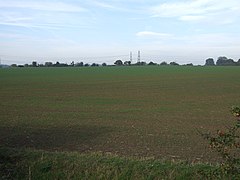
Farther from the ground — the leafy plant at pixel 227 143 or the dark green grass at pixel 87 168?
the leafy plant at pixel 227 143

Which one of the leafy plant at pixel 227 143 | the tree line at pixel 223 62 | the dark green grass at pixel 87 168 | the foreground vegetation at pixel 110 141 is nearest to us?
the leafy plant at pixel 227 143

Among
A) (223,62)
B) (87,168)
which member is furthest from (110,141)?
(223,62)

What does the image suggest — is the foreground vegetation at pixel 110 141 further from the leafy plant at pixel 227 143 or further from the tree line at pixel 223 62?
the tree line at pixel 223 62

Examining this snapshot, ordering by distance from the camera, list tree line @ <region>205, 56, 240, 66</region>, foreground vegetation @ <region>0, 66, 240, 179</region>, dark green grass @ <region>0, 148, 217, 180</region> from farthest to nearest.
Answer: tree line @ <region>205, 56, 240, 66</region> → foreground vegetation @ <region>0, 66, 240, 179</region> → dark green grass @ <region>0, 148, 217, 180</region>

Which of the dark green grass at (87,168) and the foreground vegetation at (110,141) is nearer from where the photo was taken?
the dark green grass at (87,168)

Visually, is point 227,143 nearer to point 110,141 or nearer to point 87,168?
point 87,168

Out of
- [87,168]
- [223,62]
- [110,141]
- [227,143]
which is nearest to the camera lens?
[227,143]

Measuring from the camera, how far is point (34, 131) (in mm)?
12500

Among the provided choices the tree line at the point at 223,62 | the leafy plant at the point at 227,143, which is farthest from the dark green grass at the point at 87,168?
the tree line at the point at 223,62

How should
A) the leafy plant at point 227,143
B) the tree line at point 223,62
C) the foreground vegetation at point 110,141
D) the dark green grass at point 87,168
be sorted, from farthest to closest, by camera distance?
the tree line at point 223,62 → the foreground vegetation at point 110,141 → the dark green grass at point 87,168 → the leafy plant at point 227,143

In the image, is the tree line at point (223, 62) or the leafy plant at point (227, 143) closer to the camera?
the leafy plant at point (227, 143)

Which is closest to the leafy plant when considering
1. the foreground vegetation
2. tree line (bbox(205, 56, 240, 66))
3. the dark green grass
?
the foreground vegetation

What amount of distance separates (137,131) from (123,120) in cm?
282

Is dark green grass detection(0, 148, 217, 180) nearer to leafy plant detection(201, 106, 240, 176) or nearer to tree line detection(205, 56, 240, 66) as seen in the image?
leafy plant detection(201, 106, 240, 176)
